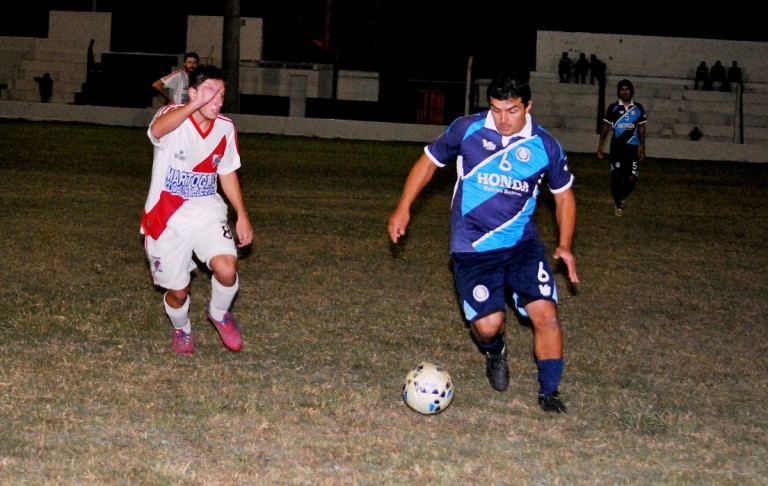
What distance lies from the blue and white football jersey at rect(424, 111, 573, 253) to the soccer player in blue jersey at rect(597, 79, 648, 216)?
32.8ft

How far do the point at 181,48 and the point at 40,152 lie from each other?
76.4 feet

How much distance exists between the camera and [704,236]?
13594mm

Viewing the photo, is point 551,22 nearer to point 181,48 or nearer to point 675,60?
point 675,60

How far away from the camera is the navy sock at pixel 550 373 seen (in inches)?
222

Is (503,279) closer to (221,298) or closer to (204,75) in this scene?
(221,298)

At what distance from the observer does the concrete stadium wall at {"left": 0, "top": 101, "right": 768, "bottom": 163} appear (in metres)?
32.1

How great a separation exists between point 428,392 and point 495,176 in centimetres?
125

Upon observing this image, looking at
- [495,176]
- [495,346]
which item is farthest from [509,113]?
[495,346]

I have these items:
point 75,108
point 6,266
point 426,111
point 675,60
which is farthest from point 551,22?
point 6,266

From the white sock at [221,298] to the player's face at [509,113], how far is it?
1.98 metres

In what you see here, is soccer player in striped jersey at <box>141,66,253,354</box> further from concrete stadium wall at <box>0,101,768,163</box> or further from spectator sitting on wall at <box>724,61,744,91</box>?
spectator sitting on wall at <box>724,61,744,91</box>

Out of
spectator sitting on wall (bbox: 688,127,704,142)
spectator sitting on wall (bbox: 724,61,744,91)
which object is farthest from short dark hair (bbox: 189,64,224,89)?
spectator sitting on wall (bbox: 724,61,744,91)

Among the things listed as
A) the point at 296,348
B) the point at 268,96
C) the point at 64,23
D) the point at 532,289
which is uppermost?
the point at 64,23

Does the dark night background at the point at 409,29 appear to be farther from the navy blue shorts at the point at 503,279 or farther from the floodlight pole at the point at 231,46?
the navy blue shorts at the point at 503,279
